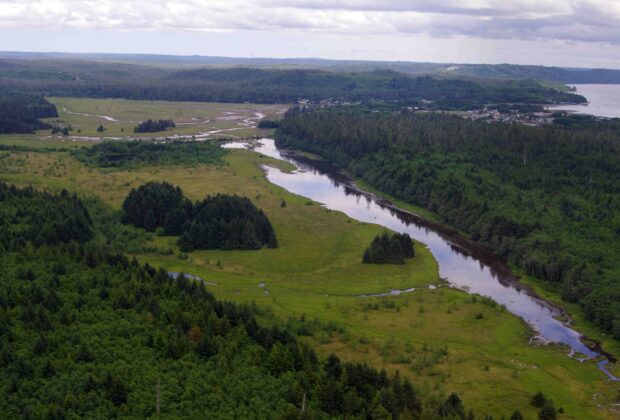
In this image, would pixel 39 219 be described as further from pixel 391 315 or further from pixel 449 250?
pixel 449 250

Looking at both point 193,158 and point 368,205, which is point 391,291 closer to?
point 368,205

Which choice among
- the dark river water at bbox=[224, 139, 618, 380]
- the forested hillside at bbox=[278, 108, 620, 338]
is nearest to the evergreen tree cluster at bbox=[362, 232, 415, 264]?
the dark river water at bbox=[224, 139, 618, 380]

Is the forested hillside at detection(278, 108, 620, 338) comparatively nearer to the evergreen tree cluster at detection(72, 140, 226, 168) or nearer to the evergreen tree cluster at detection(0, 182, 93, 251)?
the evergreen tree cluster at detection(72, 140, 226, 168)

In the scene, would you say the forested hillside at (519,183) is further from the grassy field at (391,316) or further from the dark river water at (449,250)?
the grassy field at (391,316)

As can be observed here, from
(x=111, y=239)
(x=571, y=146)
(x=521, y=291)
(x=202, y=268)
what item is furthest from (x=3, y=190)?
(x=571, y=146)

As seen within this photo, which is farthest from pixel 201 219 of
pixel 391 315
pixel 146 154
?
pixel 146 154

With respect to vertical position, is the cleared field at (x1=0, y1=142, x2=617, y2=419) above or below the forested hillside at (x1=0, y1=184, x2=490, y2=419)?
below

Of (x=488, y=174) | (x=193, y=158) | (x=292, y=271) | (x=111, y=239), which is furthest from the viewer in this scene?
(x=193, y=158)
